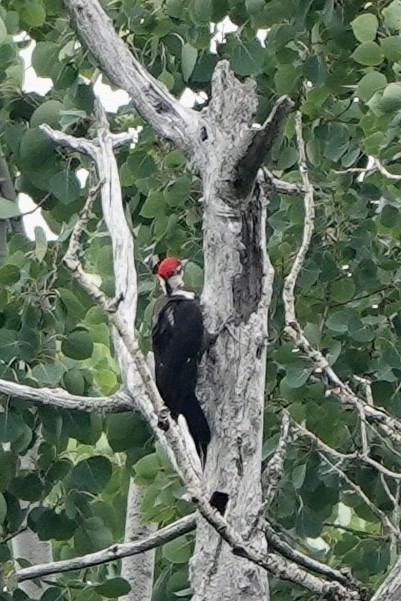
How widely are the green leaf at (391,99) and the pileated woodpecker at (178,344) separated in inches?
24.5

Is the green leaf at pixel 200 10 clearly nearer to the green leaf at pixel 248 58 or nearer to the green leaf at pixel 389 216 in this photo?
the green leaf at pixel 248 58

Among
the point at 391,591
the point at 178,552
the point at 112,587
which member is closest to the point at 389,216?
the point at 178,552

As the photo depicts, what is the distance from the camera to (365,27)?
3.29 m

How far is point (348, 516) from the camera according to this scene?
5844 millimetres

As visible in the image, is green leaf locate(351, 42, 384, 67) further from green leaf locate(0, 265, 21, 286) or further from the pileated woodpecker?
green leaf locate(0, 265, 21, 286)

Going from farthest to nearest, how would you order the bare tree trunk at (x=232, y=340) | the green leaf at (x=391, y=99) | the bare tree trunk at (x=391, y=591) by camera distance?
the green leaf at (x=391, y=99)
the bare tree trunk at (x=232, y=340)
the bare tree trunk at (x=391, y=591)

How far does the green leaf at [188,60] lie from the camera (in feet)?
11.5

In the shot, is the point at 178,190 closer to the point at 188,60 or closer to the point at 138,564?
the point at 188,60

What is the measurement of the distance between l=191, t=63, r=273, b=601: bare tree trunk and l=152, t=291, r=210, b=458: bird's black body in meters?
0.14

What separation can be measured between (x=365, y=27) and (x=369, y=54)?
7 cm

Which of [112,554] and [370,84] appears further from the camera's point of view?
[370,84]

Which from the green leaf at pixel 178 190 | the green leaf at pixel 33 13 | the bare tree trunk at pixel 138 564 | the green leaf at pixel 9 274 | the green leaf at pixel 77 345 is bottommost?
the bare tree trunk at pixel 138 564

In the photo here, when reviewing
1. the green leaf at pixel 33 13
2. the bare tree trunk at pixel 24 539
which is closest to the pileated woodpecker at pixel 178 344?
the bare tree trunk at pixel 24 539

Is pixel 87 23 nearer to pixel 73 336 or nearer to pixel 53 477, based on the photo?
pixel 73 336
